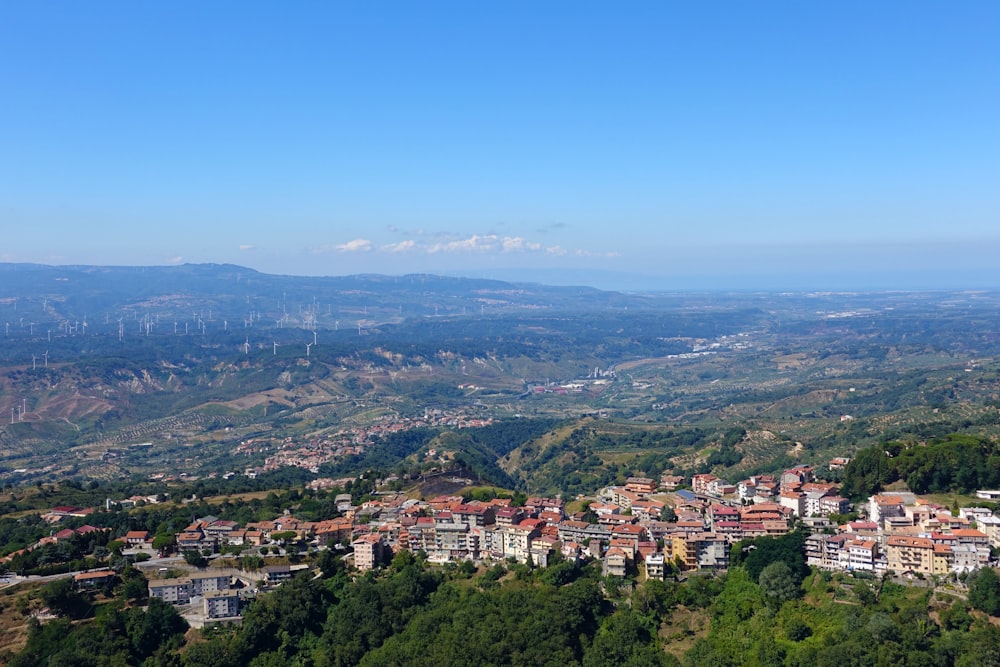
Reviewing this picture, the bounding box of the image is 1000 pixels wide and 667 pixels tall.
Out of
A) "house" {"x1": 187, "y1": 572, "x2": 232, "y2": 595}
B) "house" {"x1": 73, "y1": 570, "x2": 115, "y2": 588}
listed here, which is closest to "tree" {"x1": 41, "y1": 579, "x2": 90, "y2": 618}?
"house" {"x1": 73, "y1": 570, "x2": 115, "y2": 588}

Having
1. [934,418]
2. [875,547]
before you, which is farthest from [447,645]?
[934,418]

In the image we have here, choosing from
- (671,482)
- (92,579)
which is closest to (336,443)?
(671,482)

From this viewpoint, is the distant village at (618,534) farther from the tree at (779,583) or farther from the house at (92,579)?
the tree at (779,583)

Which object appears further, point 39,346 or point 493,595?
point 39,346

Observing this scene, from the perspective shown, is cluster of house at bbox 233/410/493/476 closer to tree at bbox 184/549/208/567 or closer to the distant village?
the distant village

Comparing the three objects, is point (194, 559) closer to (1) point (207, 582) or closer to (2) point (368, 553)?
(1) point (207, 582)

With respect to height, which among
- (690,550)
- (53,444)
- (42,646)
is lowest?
(53,444)

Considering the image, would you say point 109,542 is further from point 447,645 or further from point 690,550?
point 690,550

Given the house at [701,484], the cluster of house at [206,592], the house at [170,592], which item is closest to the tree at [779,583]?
the house at [701,484]
